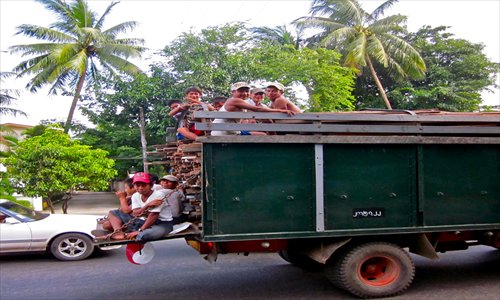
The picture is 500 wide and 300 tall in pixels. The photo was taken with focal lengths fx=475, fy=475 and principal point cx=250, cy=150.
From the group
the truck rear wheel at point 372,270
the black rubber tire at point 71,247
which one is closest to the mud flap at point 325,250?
the truck rear wheel at point 372,270

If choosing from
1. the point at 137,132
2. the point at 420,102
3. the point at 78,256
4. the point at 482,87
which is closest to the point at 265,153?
the point at 78,256

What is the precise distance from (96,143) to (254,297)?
58.0ft

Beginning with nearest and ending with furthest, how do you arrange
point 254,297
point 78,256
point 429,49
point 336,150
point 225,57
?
point 336,150 < point 254,297 < point 78,256 < point 225,57 < point 429,49

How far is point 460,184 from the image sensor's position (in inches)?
214

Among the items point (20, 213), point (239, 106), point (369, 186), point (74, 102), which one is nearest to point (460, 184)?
point (369, 186)

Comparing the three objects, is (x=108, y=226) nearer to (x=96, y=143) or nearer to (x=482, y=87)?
(x=96, y=143)

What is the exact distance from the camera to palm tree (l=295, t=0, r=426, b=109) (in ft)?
72.3

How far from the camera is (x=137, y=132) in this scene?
20312mm

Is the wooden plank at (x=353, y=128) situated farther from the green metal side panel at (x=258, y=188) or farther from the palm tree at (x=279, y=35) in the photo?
the palm tree at (x=279, y=35)

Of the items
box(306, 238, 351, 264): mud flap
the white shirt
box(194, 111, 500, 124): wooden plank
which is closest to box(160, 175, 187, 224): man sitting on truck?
the white shirt

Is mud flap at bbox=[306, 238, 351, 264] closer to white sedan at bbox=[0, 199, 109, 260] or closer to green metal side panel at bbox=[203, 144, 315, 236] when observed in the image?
green metal side panel at bbox=[203, 144, 315, 236]

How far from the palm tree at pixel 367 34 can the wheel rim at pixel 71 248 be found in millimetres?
16073

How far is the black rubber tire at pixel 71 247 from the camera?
313 inches

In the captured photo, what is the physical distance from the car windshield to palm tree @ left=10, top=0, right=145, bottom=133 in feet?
44.9
